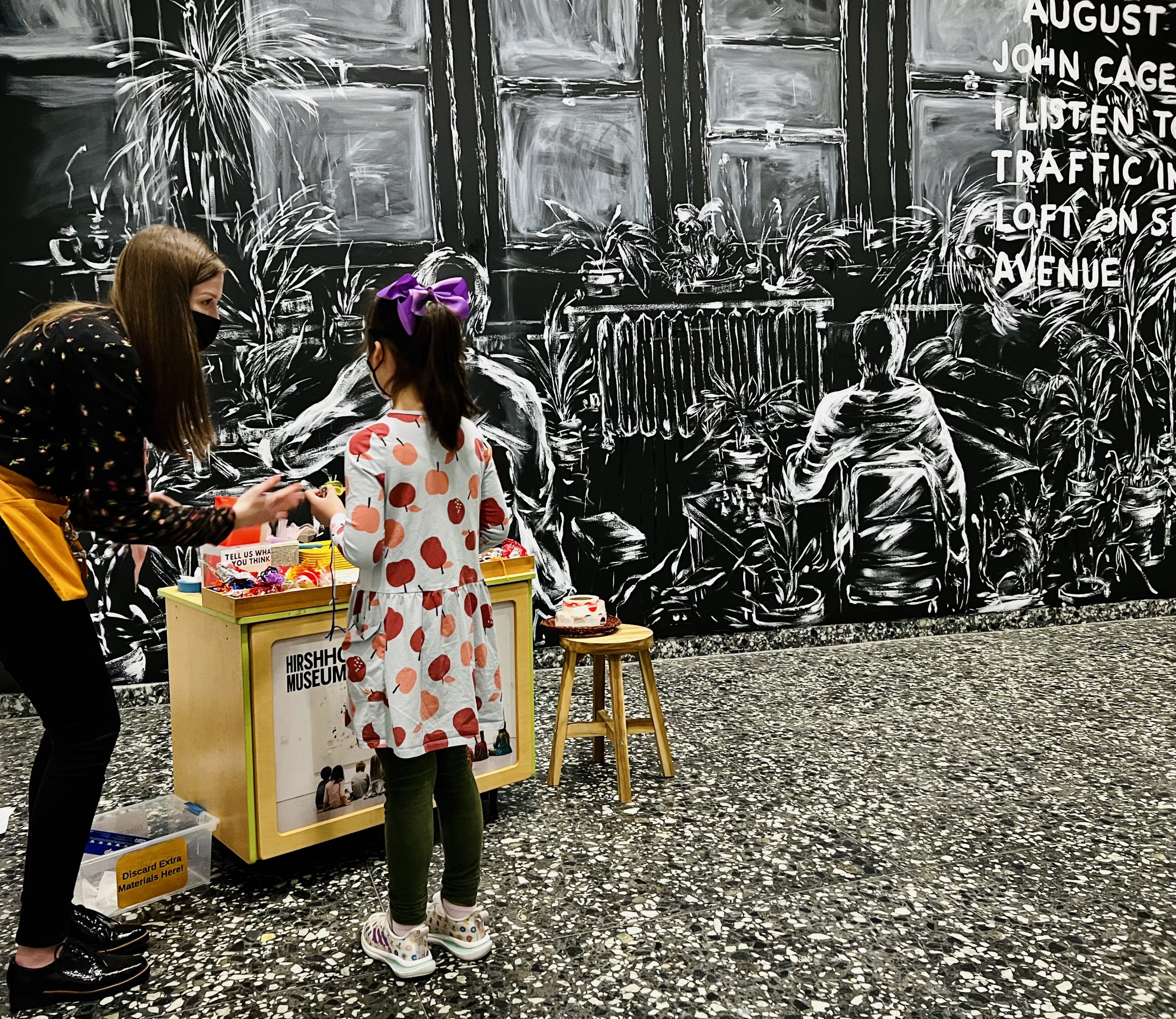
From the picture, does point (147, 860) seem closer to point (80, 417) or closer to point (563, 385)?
point (80, 417)

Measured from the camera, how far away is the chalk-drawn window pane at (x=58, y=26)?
152 inches

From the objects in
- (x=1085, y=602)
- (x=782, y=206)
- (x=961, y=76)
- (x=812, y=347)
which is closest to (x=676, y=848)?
(x=812, y=347)

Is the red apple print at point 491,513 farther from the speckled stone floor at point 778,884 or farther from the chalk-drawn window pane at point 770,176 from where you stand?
the chalk-drawn window pane at point 770,176

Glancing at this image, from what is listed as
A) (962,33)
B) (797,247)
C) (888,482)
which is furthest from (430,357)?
(962,33)

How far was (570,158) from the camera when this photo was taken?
14.6 feet

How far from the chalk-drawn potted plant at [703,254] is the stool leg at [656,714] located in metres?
2.21

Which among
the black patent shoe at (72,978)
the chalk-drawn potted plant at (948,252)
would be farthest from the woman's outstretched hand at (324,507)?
the chalk-drawn potted plant at (948,252)

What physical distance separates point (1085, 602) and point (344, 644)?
4.54 m

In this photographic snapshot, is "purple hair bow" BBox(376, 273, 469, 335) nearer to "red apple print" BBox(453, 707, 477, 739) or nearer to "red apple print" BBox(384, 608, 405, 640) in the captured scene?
"red apple print" BBox(384, 608, 405, 640)

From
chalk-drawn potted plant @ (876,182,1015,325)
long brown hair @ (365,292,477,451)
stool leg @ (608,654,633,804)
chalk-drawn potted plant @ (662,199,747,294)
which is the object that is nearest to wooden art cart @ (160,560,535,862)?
stool leg @ (608,654,633,804)

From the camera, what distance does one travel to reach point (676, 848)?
2.64 metres

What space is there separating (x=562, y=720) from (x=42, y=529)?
169 cm

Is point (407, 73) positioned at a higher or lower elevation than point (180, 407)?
higher

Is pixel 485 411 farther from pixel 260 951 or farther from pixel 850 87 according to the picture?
pixel 260 951
